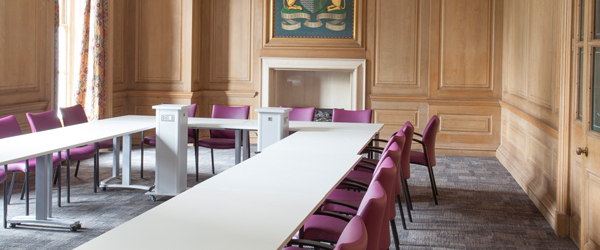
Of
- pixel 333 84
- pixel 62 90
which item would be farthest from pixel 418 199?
pixel 62 90

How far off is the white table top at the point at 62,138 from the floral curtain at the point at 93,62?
1807mm

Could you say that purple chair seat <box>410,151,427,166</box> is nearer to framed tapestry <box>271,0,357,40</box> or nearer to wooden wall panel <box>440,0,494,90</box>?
wooden wall panel <box>440,0,494,90</box>

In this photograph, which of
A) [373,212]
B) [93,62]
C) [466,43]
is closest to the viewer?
[373,212]

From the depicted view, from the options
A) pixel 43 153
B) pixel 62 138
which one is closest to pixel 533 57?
pixel 62 138

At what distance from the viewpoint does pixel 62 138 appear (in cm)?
449

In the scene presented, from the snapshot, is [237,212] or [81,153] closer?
[237,212]

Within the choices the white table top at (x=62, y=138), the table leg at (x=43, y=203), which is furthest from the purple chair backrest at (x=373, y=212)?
the table leg at (x=43, y=203)

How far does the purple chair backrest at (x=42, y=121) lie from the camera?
5129 mm

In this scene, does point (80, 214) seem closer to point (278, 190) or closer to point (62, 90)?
point (278, 190)

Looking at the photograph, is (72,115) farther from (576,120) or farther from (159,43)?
(576,120)

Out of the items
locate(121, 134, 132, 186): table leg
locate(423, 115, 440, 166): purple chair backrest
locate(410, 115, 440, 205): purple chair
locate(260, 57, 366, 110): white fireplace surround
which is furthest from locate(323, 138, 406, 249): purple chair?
locate(260, 57, 366, 110): white fireplace surround

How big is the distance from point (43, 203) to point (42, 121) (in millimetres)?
1388

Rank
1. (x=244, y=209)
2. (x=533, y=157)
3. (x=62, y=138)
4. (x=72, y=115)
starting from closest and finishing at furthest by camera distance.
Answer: (x=244, y=209) < (x=62, y=138) < (x=533, y=157) < (x=72, y=115)

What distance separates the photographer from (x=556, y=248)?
3.98m
